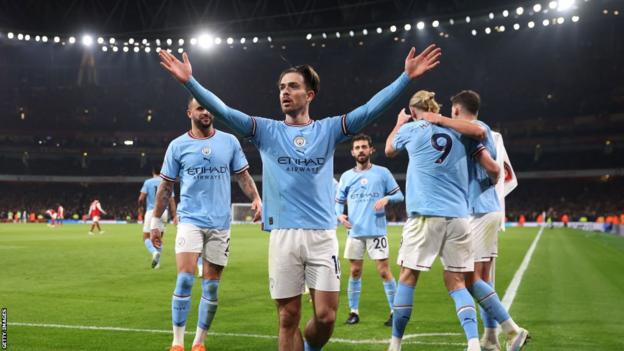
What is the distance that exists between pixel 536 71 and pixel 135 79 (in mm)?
45522

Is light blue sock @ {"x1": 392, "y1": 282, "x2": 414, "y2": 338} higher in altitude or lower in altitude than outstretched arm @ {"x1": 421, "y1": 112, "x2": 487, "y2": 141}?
lower

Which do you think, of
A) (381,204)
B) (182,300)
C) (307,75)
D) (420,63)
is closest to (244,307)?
(381,204)

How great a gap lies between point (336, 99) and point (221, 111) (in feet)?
224

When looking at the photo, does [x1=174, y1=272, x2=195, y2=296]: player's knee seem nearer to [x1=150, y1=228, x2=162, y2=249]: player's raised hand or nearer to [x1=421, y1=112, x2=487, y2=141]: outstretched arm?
[x1=150, y1=228, x2=162, y2=249]: player's raised hand

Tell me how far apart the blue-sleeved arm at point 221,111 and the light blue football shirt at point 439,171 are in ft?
6.31

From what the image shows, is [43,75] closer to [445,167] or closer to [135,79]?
[135,79]

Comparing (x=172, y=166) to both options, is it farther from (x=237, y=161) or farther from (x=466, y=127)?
(x=466, y=127)

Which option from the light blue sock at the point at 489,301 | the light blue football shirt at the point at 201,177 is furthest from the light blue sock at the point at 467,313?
the light blue football shirt at the point at 201,177

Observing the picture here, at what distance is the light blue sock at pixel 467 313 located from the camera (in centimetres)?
557

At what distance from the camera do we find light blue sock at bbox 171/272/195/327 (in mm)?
6367

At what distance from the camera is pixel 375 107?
4.63 metres

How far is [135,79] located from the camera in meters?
76.0

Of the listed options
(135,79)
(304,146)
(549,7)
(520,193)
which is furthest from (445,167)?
(135,79)

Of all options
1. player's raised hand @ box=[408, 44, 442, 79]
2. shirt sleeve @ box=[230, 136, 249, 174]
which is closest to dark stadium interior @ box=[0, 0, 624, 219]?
shirt sleeve @ box=[230, 136, 249, 174]
